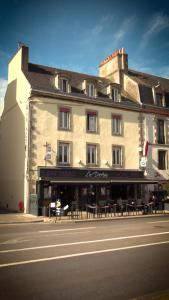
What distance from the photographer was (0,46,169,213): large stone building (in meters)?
24.5

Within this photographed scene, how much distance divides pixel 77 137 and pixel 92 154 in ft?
6.66

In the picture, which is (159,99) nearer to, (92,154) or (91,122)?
(91,122)

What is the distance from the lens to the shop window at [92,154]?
87.1 feet

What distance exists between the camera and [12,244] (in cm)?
1026

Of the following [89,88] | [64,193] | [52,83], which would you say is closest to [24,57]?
[52,83]

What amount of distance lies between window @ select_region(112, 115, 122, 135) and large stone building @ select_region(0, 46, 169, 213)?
9 cm

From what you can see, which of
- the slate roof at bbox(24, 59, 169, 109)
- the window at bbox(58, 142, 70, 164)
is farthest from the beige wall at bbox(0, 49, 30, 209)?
the window at bbox(58, 142, 70, 164)

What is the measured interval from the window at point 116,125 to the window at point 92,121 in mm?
1938

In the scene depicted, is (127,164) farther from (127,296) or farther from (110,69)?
(127,296)

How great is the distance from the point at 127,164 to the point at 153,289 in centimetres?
2268

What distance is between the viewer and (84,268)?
7199mm

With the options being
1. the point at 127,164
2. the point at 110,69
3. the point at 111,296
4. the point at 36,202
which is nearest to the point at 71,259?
the point at 111,296

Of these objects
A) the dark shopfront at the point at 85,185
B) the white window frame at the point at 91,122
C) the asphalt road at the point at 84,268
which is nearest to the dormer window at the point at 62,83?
the white window frame at the point at 91,122

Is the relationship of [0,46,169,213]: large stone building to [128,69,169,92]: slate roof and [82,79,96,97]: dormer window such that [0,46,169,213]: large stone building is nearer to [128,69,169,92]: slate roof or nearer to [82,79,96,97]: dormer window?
[82,79,96,97]: dormer window
